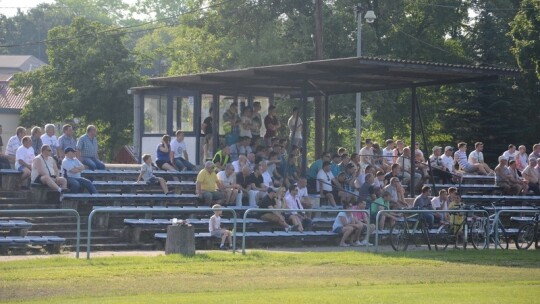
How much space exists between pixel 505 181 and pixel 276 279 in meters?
16.6

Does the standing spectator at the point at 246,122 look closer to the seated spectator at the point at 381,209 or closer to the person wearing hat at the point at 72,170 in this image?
the seated spectator at the point at 381,209

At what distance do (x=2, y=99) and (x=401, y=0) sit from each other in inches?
1821

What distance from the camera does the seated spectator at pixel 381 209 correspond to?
26430mm

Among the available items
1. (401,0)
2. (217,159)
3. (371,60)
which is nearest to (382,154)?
(217,159)

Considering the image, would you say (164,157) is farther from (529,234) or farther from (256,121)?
(529,234)

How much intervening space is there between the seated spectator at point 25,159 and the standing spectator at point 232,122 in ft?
20.6

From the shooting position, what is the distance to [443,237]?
2741 cm

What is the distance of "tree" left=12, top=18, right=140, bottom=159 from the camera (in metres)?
68.2

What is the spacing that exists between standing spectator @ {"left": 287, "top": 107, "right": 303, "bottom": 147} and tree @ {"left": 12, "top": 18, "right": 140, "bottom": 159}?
113 ft

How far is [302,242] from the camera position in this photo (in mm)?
27438

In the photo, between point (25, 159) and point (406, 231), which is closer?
point (406, 231)

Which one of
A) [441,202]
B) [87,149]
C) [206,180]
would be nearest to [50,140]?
[87,149]

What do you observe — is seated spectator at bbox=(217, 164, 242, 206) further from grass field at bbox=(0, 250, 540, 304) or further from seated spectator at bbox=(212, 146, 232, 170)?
grass field at bbox=(0, 250, 540, 304)

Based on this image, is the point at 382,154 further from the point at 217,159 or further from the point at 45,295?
the point at 45,295
